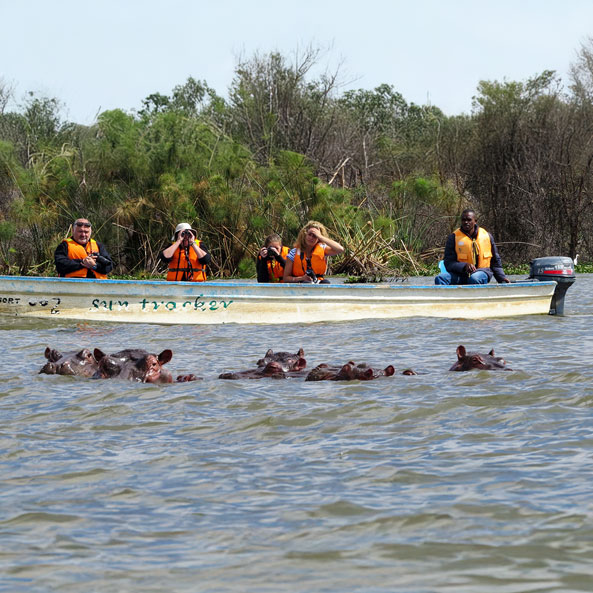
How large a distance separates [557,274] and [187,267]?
205 inches

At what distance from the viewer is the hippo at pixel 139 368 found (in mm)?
7148

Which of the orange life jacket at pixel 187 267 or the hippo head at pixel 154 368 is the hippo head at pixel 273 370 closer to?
the hippo head at pixel 154 368

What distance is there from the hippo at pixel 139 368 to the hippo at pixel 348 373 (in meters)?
0.96

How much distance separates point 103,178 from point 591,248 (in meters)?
13.2

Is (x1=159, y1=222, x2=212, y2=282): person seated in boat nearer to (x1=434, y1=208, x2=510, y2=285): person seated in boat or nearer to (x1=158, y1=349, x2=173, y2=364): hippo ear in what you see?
(x1=434, y1=208, x2=510, y2=285): person seated in boat

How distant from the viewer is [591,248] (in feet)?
83.4

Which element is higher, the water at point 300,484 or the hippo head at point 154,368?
the hippo head at point 154,368

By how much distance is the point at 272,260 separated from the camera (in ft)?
43.4

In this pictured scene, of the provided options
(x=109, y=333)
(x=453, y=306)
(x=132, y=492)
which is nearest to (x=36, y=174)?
(x=109, y=333)

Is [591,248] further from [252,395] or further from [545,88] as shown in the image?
[252,395]

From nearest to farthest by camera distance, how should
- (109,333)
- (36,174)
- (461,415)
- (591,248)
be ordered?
1. (461,415)
2. (109,333)
3. (36,174)
4. (591,248)

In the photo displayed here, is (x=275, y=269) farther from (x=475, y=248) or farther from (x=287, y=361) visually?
(x=287, y=361)

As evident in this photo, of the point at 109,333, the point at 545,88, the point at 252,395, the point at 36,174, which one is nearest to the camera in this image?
the point at 252,395

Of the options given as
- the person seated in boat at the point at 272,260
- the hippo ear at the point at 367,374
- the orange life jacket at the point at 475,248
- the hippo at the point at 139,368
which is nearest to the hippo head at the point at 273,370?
the hippo at the point at 139,368
